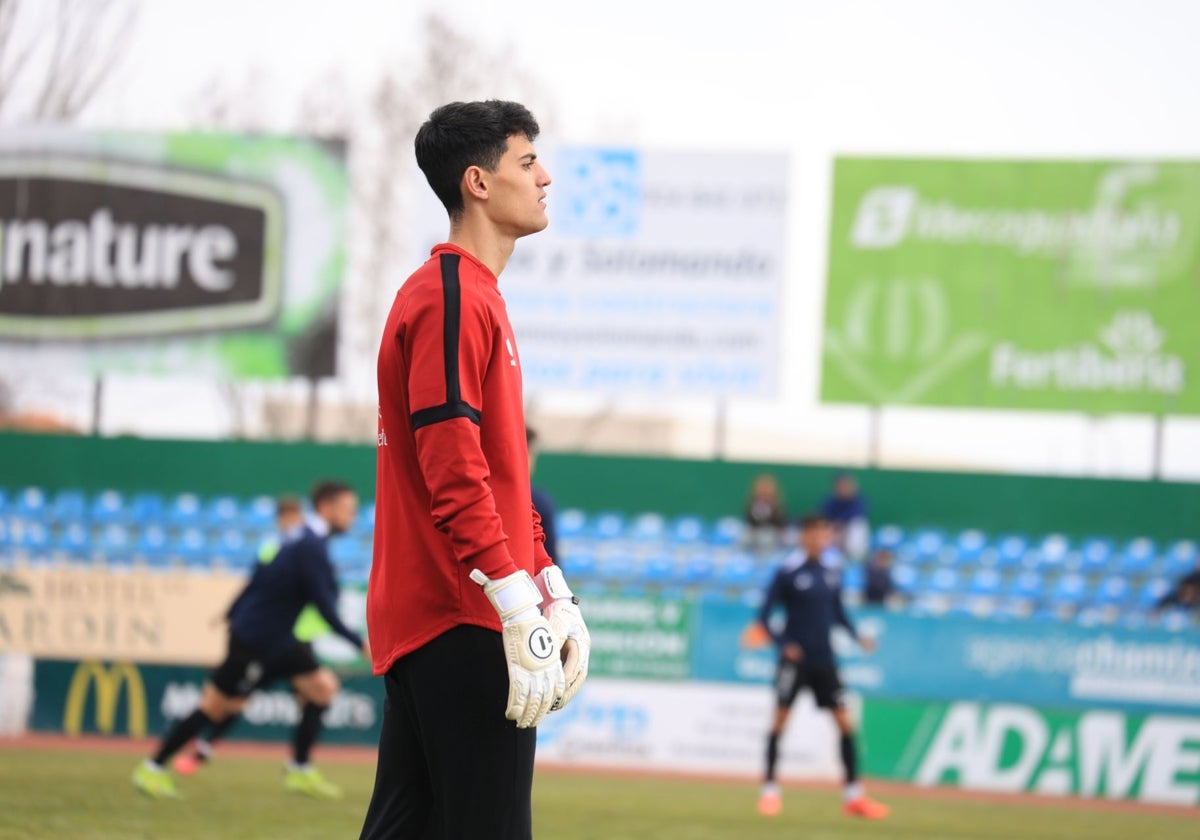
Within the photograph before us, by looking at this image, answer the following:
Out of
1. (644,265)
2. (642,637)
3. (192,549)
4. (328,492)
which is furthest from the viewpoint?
(644,265)

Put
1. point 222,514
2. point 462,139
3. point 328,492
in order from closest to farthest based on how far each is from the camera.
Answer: point 462,139 < point 328,492 < point 222,514

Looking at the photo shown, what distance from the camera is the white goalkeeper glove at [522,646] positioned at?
3201 millimetres

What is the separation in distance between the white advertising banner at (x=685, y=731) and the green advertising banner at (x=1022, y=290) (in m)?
3.37

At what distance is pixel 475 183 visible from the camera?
3.55m

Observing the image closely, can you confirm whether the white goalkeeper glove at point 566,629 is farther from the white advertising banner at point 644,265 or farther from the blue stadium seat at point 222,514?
the blue stadium seat at point 222,514

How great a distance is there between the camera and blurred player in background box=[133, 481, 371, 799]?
33.0ft

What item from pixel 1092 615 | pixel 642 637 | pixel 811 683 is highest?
pixel 1092 615

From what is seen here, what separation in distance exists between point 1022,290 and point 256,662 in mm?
9571

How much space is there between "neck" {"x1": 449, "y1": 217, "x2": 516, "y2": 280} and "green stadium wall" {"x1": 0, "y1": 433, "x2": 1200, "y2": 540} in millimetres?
13140

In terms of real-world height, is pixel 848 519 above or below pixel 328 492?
below

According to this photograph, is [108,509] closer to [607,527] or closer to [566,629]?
[607,527]

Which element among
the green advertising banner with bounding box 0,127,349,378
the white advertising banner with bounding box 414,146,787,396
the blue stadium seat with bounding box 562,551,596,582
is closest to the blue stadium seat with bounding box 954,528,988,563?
the white advertising banner with bounding box 414,146,787,396

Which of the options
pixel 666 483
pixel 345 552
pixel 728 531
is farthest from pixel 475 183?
pixel 666 483

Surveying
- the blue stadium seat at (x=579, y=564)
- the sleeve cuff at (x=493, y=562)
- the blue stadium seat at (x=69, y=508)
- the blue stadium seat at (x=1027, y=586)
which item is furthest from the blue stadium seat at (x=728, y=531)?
the sleeve cuff at (x=493, y=562)
